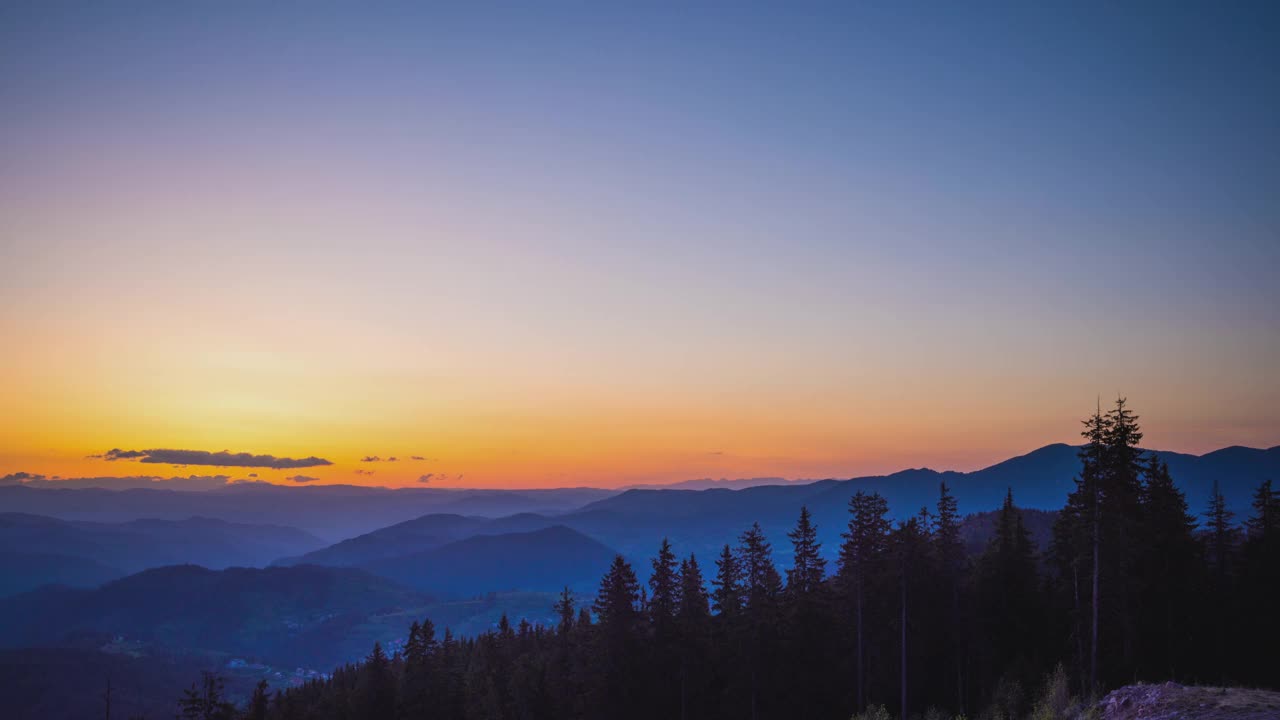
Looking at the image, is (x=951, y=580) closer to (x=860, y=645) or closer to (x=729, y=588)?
(x=860, y=645)

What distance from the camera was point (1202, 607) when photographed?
44.3 m

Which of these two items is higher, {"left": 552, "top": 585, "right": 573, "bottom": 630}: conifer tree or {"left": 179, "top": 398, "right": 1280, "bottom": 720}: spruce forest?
{"left": 179, "top": 398, "right": 1280, "bottom": 720}: spruce forest

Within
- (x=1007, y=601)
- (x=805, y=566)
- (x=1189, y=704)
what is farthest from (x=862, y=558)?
(x=1189, y=704)

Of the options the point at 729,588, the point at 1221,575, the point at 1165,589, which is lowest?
the point at 729,588

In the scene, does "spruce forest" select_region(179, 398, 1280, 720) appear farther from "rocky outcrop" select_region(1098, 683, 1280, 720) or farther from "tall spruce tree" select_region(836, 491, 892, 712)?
"rocky outcrop" select_region(1098, 683, 1280, 720)

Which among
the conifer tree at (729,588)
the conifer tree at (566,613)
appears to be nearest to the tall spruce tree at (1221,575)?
the conifer tree at (729,588)

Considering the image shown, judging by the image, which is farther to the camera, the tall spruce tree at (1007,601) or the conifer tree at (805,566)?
the conifer tree at (805,566)

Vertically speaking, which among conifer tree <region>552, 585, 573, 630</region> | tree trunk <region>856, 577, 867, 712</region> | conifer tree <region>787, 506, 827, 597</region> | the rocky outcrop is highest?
the rocky outcrop

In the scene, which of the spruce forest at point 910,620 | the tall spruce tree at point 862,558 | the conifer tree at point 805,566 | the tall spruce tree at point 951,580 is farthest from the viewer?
the conifer tree at point 805,566

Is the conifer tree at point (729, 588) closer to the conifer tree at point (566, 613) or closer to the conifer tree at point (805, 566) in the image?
the conifer tree at point (805, 566)

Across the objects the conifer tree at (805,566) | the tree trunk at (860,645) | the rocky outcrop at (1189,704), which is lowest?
the tree trunk at (860,645)

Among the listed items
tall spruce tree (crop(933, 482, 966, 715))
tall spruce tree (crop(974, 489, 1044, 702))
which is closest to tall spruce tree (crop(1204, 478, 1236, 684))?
tall spruce tree (crop(974, 489, 1044, 702))

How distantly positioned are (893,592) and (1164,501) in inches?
785

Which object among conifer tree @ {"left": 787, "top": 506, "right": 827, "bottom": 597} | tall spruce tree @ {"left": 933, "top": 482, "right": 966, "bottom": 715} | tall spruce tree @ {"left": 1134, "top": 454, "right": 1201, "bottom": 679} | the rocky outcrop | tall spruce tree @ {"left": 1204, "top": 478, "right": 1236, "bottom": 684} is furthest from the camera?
conifer tree @ {"left": 787, "top": 506, "right": 827, "bottom": 597}
